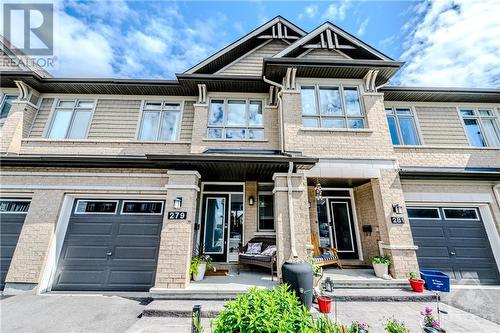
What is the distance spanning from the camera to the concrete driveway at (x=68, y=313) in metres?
3.94

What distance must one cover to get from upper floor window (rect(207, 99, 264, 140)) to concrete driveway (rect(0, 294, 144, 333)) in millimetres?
5573

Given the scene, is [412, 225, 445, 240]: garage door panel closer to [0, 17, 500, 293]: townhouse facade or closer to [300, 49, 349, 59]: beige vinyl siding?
[0, 17, 500, 293]: townhouse facade

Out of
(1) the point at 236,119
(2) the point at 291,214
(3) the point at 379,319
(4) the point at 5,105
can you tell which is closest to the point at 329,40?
(1) the point at 236,119

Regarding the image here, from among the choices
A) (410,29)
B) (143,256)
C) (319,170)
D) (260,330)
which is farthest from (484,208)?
(143,256)

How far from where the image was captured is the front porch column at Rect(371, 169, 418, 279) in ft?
18.7

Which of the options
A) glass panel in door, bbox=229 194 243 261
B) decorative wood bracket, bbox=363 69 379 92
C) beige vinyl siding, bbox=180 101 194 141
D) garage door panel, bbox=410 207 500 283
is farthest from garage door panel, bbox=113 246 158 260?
decorative wood bracket, bbox=363 69 379 92

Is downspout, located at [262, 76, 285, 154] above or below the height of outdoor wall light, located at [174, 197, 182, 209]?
above

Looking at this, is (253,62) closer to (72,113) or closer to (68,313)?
(72,113)

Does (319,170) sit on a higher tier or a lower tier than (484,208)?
higher

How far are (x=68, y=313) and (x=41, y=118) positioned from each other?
7.26 metres

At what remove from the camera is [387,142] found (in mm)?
6785

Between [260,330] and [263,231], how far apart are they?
558cm

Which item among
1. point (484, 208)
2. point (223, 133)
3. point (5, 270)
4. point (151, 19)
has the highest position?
point (151, 19)

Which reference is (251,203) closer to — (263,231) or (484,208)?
(263,231)
